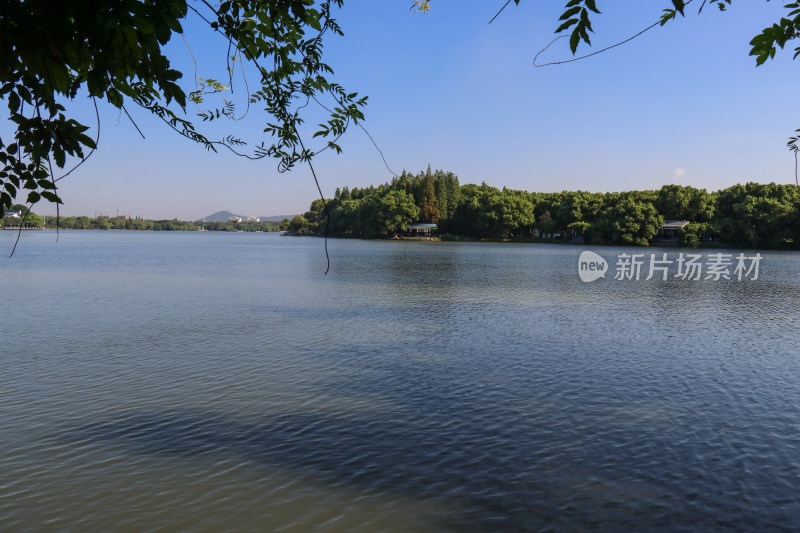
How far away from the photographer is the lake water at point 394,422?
8.39 m

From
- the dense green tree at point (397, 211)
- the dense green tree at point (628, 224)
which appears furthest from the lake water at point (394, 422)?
the dense green tree at point (397, 211)

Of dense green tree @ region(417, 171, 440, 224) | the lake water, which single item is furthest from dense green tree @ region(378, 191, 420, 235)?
the lake water

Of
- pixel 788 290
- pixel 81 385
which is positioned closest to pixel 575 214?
pixel 788 290

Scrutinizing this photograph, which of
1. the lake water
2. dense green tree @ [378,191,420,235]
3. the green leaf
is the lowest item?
the lake water

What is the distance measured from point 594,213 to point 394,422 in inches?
5329

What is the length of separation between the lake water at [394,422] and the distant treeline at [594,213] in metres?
53.6

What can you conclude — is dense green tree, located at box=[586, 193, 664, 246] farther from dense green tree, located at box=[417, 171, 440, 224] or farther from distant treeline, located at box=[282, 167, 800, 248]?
dense green tree, located at box=[417, 171, 440, 224]

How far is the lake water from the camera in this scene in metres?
8.39

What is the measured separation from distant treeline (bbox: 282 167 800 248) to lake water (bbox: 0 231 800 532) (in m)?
53.6

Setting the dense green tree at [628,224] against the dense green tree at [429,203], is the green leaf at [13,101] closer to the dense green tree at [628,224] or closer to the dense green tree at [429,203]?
the dense green tree at [628,224]

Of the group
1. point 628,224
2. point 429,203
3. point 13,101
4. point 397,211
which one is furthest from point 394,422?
point 429,203

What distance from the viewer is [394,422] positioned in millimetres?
12000

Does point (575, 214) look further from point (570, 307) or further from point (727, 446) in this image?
point (727, 446)

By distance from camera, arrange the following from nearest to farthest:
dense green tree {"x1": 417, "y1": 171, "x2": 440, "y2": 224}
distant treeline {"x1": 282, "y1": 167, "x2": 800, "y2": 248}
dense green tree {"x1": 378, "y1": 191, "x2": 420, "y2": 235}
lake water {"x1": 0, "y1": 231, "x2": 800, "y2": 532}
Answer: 1. lake water {"x1": 0, "y1": 231, "x2": 800, "y2": 532}
2. distant treeline {"x1": 282, "y1": 167, "x2": 800, "y2": 248}
3. dense green tree {"x1": 378, "y1": 191, "x2": 420, "y2": 235}
4. dense green tree {"x1": 417, "y1": 171, "x2": 440, "y2": 224}
